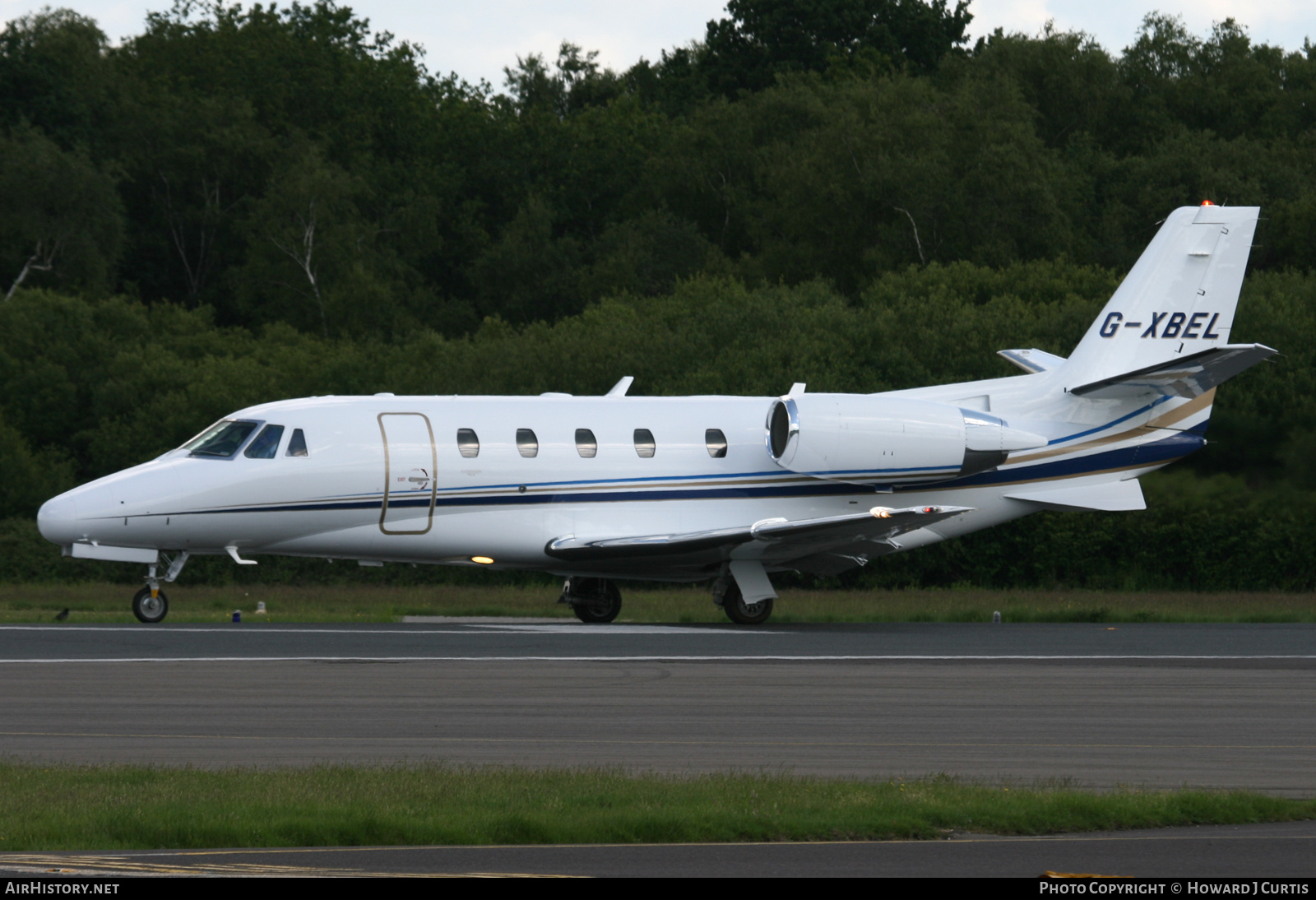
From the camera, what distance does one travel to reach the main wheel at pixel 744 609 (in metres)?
27.1

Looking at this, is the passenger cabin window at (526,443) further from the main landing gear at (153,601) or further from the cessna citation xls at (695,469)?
the main landing gear at (153,601)

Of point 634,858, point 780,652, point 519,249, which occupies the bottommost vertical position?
point 780,652

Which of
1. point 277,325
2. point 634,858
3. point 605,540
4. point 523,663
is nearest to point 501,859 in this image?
point 634,858

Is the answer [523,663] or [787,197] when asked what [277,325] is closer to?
[787,197]

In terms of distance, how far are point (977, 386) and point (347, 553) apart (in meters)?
10.9

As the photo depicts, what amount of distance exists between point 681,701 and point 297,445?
11.2 meters

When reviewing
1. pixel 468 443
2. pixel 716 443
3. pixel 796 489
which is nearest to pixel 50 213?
pixel 468 443

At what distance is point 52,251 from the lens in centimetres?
6869

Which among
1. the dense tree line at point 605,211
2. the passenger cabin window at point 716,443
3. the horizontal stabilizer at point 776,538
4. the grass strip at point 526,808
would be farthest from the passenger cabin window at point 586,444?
the grass strip at point 526,808

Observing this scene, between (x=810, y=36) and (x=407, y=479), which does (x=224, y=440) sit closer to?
(x=407, y=479)

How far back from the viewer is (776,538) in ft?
83.4

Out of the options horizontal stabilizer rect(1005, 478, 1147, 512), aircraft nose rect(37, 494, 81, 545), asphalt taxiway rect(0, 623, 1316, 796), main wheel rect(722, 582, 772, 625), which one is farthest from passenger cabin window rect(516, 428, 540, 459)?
horizontal stabilizer rect(1005, 478, 1147, 512)

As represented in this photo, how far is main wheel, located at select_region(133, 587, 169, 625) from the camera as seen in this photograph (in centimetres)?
2491

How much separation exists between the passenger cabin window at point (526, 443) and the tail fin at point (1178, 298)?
9.08 meters
